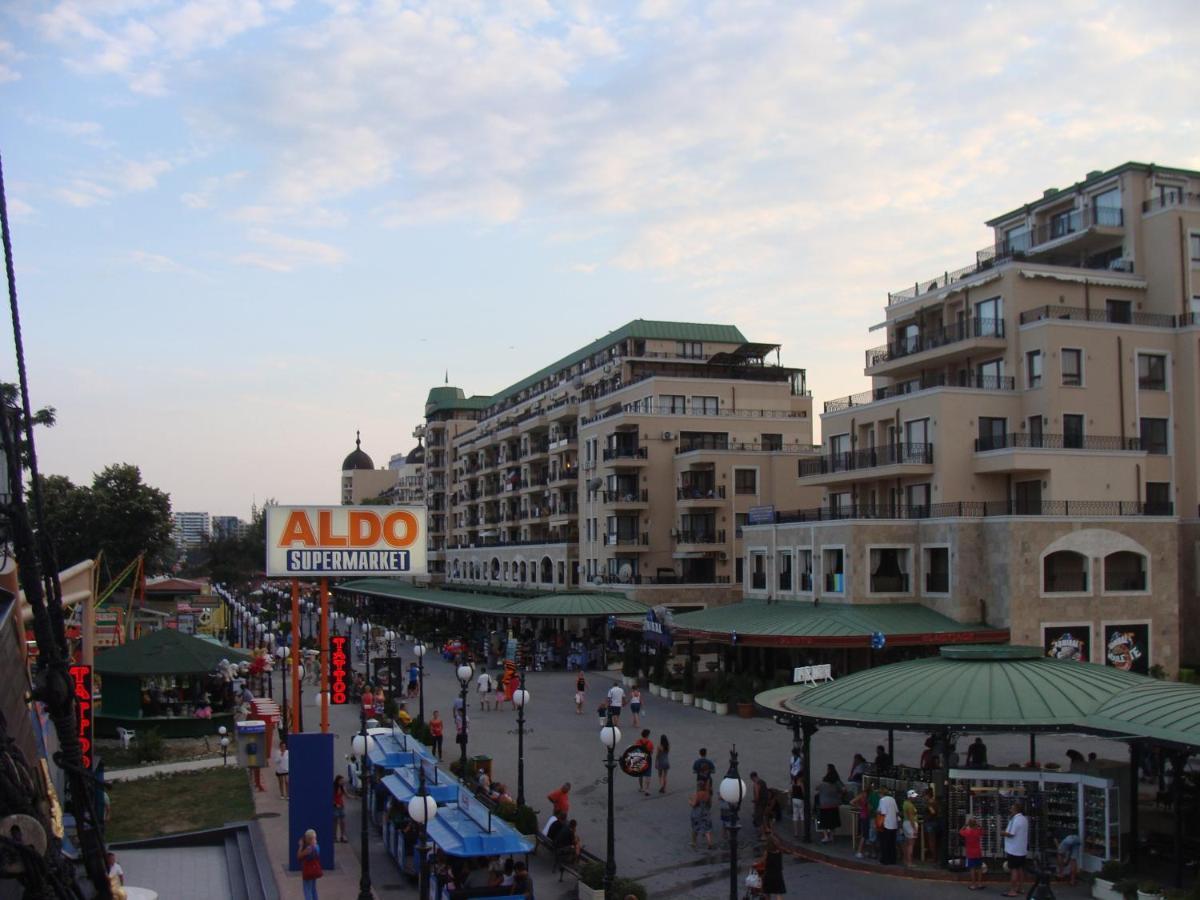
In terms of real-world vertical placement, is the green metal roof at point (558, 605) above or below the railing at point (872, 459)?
below

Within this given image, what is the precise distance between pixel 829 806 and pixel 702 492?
3965 centimetres

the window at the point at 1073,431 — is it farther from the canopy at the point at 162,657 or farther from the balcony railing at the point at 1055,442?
the canopy at the point at 162,657

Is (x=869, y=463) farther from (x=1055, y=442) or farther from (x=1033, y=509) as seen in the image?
(x=1055, y=442)

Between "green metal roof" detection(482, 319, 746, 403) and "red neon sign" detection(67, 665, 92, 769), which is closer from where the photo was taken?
"red neon sign" detection(67, 665, 92, 769)

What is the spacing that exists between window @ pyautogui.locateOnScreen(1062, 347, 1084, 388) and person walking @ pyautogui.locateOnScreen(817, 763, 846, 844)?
27.7 meters

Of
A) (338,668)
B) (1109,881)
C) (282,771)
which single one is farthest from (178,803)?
(1109,881)

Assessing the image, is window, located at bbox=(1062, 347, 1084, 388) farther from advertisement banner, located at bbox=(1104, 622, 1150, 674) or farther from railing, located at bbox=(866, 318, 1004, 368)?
advertisement banner, located at bbox=(1104, 622, 1150, 674)

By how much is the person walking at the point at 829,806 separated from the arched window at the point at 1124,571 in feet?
79.1

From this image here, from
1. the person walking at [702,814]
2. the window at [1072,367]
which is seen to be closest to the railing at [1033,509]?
the window at [1072,367]

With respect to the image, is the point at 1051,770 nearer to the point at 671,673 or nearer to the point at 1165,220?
the point at 671,673

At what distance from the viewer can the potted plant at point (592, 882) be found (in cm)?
1919

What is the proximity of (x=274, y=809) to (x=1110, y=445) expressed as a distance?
113 ft

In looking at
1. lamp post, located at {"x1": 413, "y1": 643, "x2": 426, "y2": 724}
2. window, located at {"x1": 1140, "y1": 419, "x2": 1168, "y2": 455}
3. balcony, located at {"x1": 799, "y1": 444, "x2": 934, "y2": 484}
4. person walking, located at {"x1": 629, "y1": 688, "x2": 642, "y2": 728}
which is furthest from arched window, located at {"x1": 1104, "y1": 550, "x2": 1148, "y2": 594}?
lamp post, located at {"x1": 413, "y1": 643, "x2": 426, "y2": 724}

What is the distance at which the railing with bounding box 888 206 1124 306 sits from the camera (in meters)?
49.7
